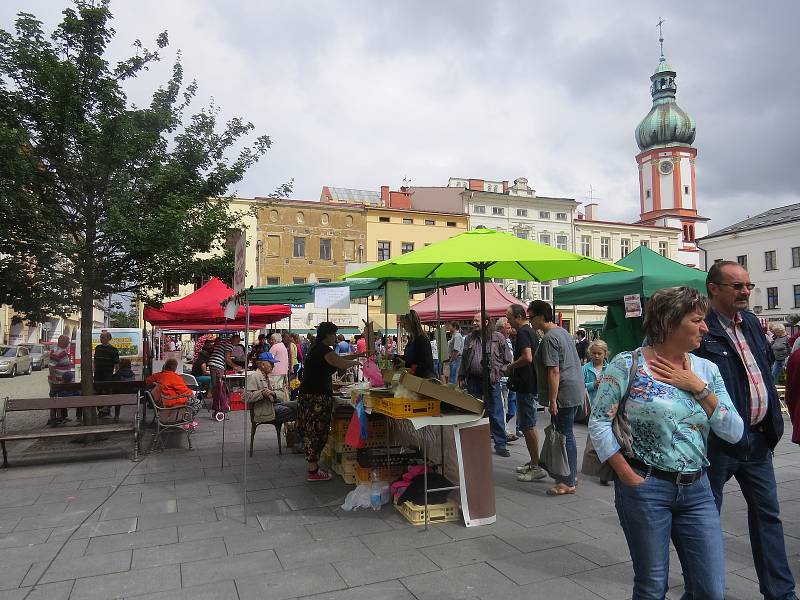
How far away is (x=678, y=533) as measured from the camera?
2.34 m

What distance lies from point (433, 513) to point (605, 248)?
175 feet

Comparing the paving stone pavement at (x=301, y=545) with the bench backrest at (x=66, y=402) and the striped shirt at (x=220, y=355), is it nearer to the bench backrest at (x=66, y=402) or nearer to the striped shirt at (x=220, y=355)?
the bench backrest at (x=66, y=402)

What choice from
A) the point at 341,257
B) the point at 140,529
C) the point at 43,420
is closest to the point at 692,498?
the point at 140,529

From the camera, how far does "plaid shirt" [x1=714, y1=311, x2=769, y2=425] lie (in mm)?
3006

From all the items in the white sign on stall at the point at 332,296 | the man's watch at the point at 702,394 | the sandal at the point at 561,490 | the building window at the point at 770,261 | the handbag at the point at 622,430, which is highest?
the building window at the point at 770,261

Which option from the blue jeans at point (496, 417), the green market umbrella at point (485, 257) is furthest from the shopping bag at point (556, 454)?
the blue jeans at point (496, 417)

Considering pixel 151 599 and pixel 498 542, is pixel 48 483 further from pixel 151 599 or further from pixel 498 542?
pixel 498 542

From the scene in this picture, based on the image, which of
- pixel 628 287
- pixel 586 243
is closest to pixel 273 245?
pixel 586 243

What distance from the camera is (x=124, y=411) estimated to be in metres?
13.2

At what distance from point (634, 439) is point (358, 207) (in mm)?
42935

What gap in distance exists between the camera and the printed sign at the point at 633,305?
7.99 metres

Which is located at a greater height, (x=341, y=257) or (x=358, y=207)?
(x=358, y=207)

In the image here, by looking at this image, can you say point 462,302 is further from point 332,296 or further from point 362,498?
point 362,498

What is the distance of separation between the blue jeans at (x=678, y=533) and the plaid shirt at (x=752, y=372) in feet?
3.05
